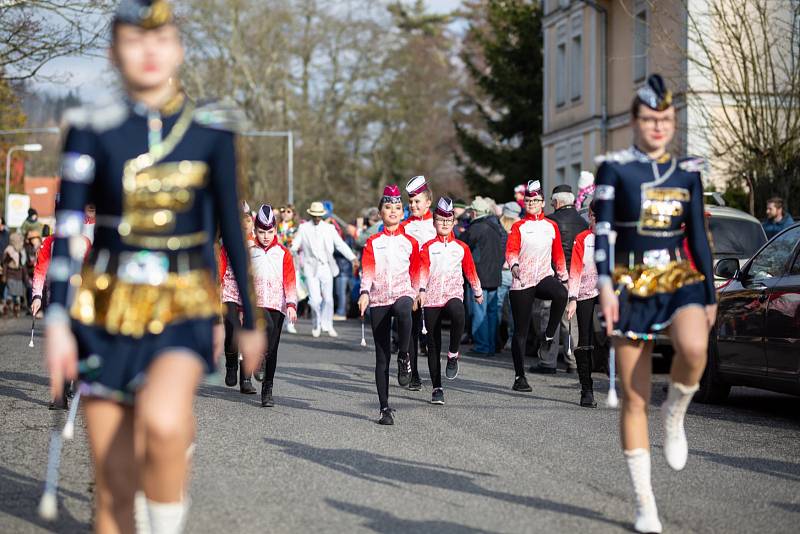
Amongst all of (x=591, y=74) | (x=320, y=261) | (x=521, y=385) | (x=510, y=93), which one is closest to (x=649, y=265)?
(x=521, y=385)

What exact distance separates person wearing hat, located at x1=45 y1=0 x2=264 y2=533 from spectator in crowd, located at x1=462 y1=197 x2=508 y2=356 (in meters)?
14.4

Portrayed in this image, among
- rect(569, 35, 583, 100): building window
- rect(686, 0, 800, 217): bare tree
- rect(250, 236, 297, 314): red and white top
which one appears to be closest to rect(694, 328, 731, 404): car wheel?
rect(250, 236, 297, 314): red and white top

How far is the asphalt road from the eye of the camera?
715 cm

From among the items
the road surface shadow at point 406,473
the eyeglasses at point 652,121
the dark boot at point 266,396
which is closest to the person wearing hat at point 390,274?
the dark boot at point 266,396

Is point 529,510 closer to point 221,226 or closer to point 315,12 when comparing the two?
point 221,226

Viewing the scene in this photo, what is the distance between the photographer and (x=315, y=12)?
53969 mm

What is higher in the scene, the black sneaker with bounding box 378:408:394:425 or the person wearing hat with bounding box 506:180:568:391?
the person wearing hat with bounding box 506:180:568:391

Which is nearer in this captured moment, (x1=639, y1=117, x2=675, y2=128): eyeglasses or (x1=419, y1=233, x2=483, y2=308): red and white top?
(x1=639, y1=117, x2=675, y2=128): eyeglasses

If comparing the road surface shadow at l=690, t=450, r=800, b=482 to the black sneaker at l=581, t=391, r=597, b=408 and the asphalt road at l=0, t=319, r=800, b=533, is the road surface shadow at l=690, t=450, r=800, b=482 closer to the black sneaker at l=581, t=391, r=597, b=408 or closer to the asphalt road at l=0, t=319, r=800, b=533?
the asphalt road at l=0, t=319, r=800, b=533

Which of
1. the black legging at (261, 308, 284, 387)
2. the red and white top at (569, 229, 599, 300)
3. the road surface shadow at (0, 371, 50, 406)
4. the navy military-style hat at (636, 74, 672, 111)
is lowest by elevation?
the road surface shadow at (0, 371, 50, 406)

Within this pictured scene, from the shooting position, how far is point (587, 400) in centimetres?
1259

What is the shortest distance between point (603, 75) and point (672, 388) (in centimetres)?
3408

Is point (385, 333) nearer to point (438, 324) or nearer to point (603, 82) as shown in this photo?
point (438, 324)

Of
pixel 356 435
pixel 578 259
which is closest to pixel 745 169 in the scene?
pixel 578 259
